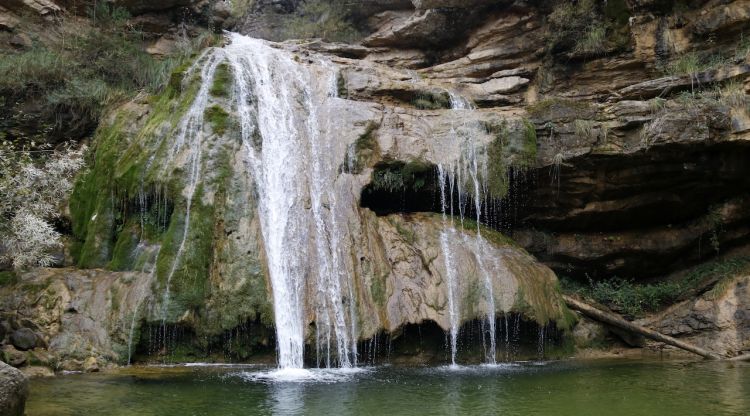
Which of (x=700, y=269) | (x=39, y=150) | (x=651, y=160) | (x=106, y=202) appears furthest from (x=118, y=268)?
(x=700, y=269)

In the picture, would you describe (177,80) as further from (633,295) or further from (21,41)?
(633,295)

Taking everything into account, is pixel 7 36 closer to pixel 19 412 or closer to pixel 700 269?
pixel 19 412

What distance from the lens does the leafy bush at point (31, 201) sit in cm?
1209

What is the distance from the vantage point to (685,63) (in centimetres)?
1622

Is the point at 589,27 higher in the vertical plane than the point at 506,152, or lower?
higher

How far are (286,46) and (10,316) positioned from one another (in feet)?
40.9

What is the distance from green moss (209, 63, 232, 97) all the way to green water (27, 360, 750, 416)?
657 centimetres

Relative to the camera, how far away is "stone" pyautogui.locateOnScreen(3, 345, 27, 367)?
1020 centimetres

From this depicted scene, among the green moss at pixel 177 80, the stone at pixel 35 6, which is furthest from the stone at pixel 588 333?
the stone at pixel 35 6

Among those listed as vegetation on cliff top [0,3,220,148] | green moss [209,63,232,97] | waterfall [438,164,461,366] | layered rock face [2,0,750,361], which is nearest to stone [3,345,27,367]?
layered rock face [2,0,750,361]

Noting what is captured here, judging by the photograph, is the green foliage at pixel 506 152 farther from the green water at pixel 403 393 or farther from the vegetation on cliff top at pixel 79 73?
the vegetation on cliff top at pixel 79 73

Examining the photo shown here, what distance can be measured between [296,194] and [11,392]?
24.7 feet

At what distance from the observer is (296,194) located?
1323cm

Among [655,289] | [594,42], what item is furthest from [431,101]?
[655,289]
